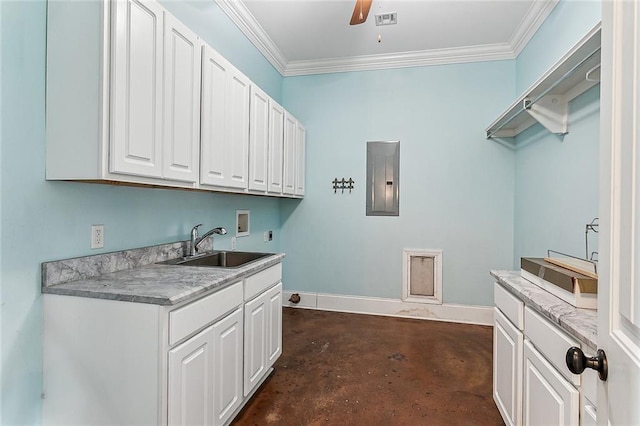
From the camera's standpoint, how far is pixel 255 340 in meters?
2.05

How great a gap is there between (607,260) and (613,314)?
0.11 metres

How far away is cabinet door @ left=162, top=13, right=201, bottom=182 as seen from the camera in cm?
162

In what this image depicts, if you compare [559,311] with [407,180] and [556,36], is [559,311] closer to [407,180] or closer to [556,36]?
[556,36]

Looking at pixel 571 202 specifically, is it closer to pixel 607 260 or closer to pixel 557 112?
pixel 557 112

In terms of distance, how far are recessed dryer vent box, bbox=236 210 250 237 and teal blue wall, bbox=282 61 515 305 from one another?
933 millimetres

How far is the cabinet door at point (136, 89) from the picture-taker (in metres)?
1.33

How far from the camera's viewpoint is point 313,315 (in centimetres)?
378

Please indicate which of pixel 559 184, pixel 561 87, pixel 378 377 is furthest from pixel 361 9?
pixel 378 377

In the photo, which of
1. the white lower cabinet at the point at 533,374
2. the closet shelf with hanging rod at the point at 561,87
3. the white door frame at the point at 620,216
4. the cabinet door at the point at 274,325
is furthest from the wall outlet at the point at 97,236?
the closet shelf with hanging rod at the point at 561,87

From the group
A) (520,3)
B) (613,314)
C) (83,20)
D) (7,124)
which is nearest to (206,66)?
(83,20)

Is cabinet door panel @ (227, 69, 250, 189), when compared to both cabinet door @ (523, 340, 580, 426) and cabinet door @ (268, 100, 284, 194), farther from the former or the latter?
cabinet door @ (523, 340, 580, 426)

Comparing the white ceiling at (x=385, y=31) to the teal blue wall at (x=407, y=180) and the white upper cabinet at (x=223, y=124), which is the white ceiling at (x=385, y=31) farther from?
the white upper cabinet at (x=223, y=124)

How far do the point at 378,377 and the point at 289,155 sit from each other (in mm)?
2262

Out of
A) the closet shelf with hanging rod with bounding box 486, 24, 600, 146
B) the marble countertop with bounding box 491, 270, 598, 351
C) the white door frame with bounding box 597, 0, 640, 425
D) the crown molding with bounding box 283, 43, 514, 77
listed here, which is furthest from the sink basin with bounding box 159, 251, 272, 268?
the crown molding with bounding box 283, 43, 514, 77
